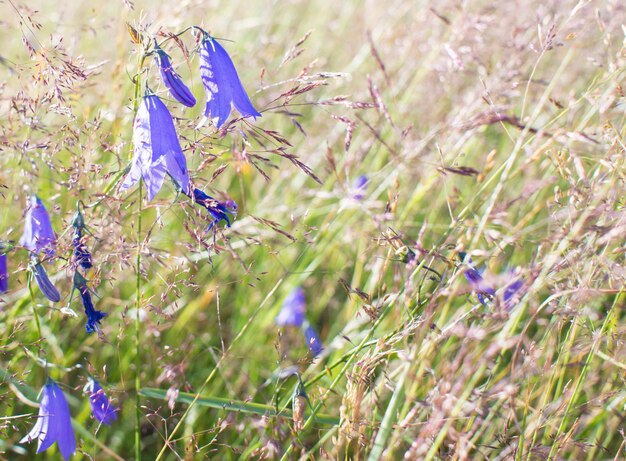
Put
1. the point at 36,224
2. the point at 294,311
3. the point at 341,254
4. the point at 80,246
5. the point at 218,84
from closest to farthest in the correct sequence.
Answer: the point at 80,246
the point at 218,84
the point at 36,224
the point at 294,311
the point at 341,254

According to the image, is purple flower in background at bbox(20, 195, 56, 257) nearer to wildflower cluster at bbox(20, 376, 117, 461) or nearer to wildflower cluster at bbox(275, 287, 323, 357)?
wildflower cluster at bbox(20, 376, 117, 461)

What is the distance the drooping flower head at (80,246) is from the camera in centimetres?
115

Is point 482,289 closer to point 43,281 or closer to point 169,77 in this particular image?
point 169,77

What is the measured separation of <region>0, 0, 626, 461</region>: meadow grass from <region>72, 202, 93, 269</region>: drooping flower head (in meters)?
0.02

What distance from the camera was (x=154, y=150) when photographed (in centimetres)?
116

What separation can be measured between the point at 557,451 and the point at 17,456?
1.43 meters

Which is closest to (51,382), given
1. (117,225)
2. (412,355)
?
(117,225)

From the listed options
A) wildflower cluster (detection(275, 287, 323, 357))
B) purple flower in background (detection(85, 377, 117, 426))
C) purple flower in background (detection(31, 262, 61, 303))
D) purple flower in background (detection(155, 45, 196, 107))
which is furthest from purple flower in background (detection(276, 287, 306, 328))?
purple flower in background (detection(155, 45, 196, 107))

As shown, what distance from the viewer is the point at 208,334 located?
2150mm

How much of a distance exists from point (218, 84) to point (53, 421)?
0.78m

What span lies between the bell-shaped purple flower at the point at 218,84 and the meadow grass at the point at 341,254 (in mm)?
40

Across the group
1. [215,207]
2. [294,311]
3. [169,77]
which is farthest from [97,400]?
[294,311]

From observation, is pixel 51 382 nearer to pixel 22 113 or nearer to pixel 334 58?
pixel 22 113

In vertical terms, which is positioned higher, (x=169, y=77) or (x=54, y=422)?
(x=169, y=77)
